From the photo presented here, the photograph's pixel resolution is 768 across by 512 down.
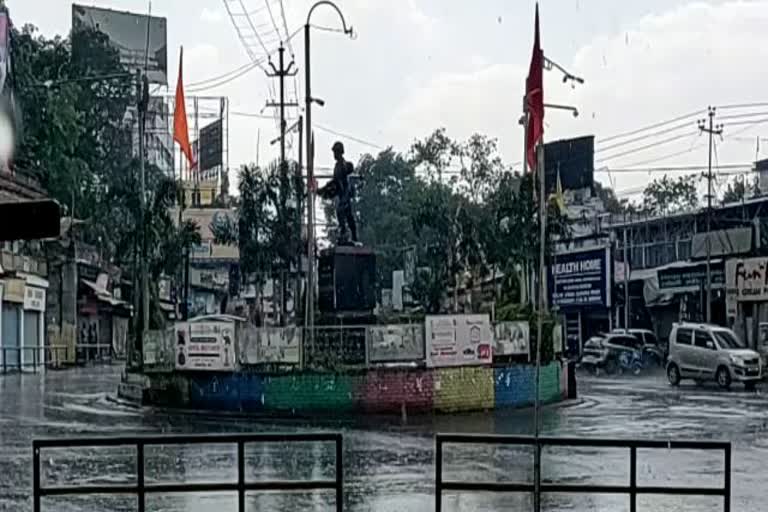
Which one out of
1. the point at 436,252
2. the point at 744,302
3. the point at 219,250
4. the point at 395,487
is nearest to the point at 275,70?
the point at 436,252

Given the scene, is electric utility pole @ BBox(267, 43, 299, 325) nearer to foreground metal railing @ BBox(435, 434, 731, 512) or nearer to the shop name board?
the shop name board

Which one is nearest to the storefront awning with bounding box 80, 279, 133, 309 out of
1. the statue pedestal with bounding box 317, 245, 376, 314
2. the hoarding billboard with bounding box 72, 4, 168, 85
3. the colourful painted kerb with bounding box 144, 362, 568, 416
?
the hoarding billboard with bounding box 72, 4, 168, 85

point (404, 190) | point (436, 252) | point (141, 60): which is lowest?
point (436, 252)

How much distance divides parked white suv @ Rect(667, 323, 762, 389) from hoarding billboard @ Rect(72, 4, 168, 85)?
45.3 metres

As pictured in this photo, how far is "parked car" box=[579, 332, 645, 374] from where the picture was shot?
47938 millimetres

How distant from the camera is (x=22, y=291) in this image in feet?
174

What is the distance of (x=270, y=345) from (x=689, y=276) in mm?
31787

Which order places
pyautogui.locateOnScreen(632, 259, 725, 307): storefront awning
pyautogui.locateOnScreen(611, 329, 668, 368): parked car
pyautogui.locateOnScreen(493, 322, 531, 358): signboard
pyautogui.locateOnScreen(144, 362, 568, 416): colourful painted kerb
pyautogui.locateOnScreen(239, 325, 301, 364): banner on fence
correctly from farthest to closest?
pyautogui.locateOnScreen(632, 259, 725, 307): storefront awning, pyautogui.locateOnScreen(611, 329, 668, 368): parked car, pyautogui.locateOnScreen(493, 322, 531, 358): signboard, pyautogui.locateOnScreen(239, 325, 301, 364): banner on fence, pyautogui.locateOnScreen(144, 362, 568, 416): colourful painted kerb

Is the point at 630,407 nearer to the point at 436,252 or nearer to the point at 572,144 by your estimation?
the point at 436,252

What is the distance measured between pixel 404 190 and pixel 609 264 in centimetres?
2241

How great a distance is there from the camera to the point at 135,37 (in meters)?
80.9

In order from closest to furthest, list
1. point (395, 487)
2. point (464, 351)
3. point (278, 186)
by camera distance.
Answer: point (395, 487) → point (464, 351) → point (278, 186)

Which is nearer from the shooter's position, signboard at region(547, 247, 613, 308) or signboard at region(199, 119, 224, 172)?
signboard at region(547, 247, 613, 308)

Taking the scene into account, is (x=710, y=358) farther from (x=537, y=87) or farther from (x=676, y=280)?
(x=537, y=87)
